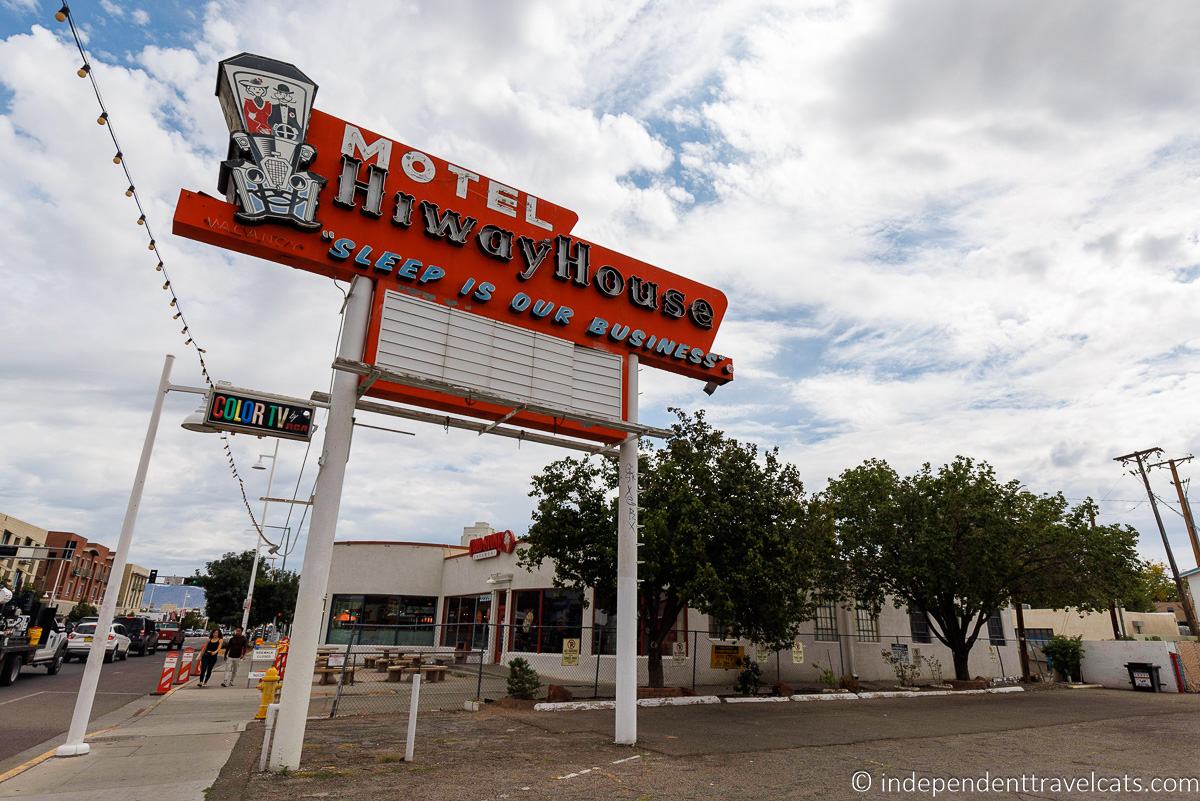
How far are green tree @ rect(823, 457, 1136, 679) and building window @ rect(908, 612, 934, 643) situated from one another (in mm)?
3551

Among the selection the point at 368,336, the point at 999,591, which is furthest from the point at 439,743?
the point at 999,591

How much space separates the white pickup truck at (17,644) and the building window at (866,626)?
27938 millimetres

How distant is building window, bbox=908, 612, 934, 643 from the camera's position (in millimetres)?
29312

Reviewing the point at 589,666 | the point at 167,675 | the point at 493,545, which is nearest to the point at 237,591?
the point at 493,545

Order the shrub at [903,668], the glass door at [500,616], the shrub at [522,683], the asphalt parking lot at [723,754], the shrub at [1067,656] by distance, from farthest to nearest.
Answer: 1. the shrub at [1067,656]
2. the glass door at [500,616]
3. the shrub at [903,668]
4. the shrub at [522,683]
5. the asphalt parking lot at [723,754]

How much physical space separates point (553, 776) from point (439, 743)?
3.11 metres

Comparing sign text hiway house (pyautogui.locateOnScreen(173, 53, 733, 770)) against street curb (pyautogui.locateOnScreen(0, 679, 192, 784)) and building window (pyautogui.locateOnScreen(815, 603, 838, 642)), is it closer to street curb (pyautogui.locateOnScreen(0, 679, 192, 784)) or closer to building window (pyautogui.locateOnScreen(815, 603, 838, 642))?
street curb (pyautogui.locateOnScreen(0, 679, 192, 784))

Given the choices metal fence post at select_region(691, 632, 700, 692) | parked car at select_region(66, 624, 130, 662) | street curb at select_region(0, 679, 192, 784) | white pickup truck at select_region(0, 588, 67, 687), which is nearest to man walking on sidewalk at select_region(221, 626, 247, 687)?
street curb at select_region(0, 679, 192, 784)

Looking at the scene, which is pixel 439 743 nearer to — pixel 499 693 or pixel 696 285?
pixel 499 693

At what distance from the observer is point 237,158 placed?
9.19 metres

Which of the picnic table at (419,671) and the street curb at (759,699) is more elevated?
the picnic table at (419,671)

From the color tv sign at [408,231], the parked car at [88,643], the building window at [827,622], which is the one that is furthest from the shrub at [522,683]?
the parked car at [88,643]

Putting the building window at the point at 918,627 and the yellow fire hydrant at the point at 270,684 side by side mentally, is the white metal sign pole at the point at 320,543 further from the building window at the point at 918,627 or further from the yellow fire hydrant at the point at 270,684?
the building window at the point at 918,627

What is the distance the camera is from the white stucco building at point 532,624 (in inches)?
884
